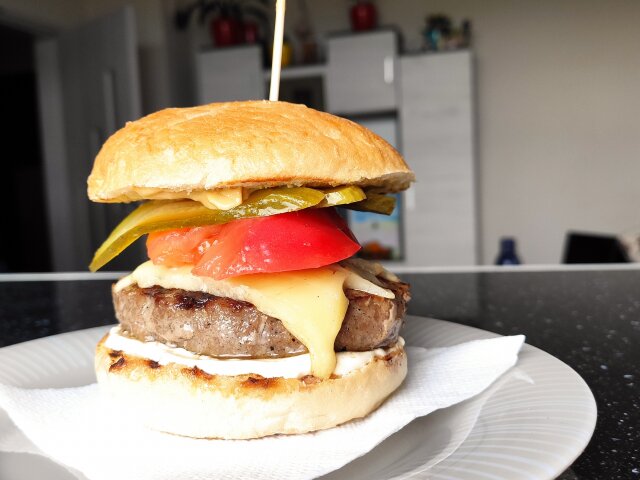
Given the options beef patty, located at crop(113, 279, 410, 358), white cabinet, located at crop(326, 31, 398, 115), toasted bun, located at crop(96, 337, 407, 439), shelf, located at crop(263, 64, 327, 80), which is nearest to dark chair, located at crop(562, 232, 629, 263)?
white cabinet, located at crop(326, 31, 398, 115)

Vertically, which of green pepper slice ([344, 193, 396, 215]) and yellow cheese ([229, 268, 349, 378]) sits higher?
green pepper slice ([344, 193, 396, 215])

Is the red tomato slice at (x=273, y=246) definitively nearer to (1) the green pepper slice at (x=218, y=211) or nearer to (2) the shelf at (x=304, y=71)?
(1) the green pepper slice at (x=218, y=211)

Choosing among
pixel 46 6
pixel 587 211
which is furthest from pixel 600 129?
pixel 46 6

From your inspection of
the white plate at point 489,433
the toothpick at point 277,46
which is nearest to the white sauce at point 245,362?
the white plate at point 489,433

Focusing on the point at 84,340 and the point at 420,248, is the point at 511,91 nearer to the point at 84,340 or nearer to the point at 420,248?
the point at 420,248

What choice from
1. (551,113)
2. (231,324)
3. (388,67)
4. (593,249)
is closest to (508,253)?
(593,249)

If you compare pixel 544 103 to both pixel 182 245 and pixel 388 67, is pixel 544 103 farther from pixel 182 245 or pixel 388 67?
pixel 182 245

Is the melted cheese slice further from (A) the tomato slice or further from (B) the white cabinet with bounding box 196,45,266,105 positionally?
(B) the white cabinet with bounding box 196,45,266,105
